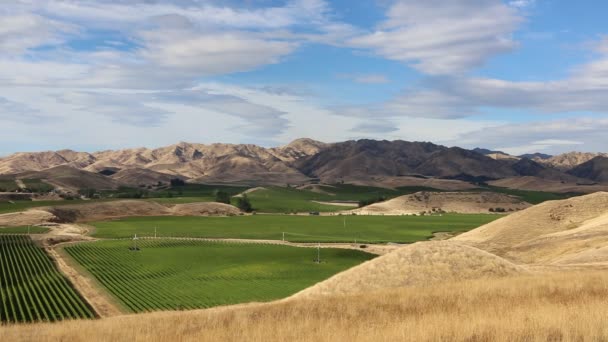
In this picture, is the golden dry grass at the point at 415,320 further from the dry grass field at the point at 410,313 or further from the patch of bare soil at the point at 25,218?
the patch of bare soil at the point at 25,218

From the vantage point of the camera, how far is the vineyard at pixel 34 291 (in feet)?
234

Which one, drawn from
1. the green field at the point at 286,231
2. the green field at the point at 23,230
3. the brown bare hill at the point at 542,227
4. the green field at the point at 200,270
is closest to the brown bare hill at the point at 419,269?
the green field at the point at 200,270

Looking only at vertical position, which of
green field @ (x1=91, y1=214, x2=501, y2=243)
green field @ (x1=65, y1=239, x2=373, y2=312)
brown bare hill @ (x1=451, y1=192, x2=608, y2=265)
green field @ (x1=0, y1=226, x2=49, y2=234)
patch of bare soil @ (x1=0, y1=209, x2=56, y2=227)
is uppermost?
brown bare hill @ (x1=451, y1=192, x2=608, y2=265)

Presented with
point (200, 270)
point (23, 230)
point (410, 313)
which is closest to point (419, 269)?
point (410, 313)

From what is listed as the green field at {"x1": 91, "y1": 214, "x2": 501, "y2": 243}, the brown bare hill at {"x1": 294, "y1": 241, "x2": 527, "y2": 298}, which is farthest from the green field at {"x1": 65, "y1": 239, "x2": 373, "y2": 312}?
the brown bare hill at {"x1": 294, "y1": 241, "x2": 527, "y2": 298}

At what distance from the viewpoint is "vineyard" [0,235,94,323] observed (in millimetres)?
71188

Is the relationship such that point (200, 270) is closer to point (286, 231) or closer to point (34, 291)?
point (34, 291)

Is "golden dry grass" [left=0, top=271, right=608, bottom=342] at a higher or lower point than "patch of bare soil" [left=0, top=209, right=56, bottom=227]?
higher

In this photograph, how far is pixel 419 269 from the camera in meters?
41.9

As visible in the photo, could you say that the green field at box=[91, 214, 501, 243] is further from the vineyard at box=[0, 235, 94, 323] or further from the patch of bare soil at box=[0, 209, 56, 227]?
the vineyard at box=[0, 235, 94, 323]

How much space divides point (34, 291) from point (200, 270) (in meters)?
32.6

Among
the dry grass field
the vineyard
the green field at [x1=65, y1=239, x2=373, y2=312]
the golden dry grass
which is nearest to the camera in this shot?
the golden dry grass

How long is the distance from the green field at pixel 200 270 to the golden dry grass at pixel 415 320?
177 feet

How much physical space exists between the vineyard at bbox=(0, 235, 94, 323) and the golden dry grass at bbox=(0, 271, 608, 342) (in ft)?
120
